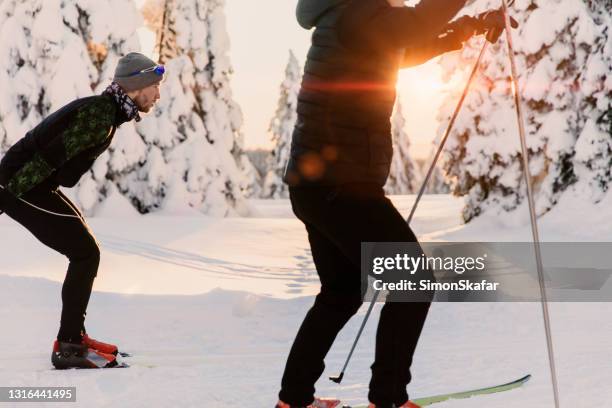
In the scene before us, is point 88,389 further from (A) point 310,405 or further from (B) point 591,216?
(B) point 591,216

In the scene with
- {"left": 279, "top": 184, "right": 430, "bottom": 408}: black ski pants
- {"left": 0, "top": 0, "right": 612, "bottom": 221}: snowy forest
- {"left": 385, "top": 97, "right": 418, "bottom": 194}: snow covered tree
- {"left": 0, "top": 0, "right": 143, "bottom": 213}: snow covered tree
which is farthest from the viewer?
{"left": 385, "top": 97, "right": 418, "bottom": 194}: snow covered tree

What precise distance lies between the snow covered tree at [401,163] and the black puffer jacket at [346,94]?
55.6 meters

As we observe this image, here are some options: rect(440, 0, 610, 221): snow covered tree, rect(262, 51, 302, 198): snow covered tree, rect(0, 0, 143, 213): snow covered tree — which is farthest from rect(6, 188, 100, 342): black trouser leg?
rect(262, 51, 302, 198): snow covered tree

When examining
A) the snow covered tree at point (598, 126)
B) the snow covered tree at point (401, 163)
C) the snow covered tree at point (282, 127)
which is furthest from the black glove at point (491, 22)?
the snow covered tree at point (401, 163)

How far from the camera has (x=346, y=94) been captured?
282cm

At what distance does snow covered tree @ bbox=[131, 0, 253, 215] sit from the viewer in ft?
80.3

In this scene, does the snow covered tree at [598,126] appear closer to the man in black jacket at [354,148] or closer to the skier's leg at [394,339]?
the man in black jacket at [354,148]

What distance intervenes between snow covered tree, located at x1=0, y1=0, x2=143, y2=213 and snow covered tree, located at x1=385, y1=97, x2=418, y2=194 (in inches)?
1519

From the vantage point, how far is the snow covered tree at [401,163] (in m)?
59.2

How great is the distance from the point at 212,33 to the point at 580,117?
16.3 m

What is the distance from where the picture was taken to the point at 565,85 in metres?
16.0

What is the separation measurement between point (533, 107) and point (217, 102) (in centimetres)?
1440

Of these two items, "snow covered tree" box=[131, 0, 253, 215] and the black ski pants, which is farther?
"snow covered tree" box=[131, 0, 253, 215]

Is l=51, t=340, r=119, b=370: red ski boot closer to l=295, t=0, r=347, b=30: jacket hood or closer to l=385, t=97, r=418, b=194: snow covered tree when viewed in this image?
l=295, t=0, r=347, b=30: jacket hood
